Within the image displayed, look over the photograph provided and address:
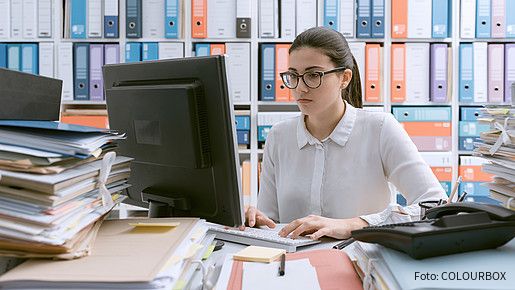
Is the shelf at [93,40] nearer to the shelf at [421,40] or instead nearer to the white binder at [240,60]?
the white binder at [240,60]

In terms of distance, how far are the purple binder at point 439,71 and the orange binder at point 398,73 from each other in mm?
159

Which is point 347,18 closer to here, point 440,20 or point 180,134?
point 440,20

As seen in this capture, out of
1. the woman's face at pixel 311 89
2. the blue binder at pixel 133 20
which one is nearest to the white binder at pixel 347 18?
the blue binder at pixel 133 20

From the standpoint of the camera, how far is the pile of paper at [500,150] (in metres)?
1.12

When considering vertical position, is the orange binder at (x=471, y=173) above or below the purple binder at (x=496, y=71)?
below

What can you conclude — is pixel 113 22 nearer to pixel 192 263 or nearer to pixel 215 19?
pixel 215 19

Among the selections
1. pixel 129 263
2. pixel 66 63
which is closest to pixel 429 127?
pixel 66 63

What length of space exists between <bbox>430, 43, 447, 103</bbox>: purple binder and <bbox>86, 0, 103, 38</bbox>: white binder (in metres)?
1.92

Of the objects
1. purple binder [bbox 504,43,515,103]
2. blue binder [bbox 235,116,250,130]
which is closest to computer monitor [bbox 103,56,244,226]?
blue binder [bbox 235,116,250,130]

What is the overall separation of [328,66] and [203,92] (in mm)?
822

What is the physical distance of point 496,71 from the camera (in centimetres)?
303

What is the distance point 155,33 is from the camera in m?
3.18

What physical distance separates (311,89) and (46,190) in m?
1.14

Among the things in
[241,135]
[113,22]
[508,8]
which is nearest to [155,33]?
[113,22]
